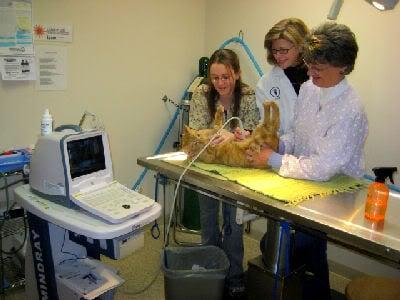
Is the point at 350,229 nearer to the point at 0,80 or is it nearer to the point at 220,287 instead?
the point at 220,287

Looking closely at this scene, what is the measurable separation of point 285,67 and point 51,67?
1.34 m

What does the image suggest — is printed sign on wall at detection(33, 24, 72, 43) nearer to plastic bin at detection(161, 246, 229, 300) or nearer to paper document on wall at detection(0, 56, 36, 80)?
paper document on wall at detection(0, 56, 36, 80)

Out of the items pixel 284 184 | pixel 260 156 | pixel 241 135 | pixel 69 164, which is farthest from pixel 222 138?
pixel 69 164

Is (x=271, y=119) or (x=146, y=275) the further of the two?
(x=146, y=275)

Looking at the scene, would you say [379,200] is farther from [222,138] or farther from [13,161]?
[13,161]

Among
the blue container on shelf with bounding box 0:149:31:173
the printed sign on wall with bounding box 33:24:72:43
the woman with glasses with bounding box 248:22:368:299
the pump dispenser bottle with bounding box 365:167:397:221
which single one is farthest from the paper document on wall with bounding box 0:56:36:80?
the pump dispenser bottle with bounding box 365:167:397:221

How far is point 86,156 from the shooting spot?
1.59 metres

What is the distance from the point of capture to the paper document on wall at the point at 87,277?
1.58 metres

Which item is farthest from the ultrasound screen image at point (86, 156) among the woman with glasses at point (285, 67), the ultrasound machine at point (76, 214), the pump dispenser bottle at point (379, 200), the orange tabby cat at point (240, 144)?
the pump dispenser bottle at point (379, 200)

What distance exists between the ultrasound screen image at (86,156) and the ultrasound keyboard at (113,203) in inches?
3.4

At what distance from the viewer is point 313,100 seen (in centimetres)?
160

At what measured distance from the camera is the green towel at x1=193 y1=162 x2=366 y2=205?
1384 mm

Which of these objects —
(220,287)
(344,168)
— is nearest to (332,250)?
(220,287)

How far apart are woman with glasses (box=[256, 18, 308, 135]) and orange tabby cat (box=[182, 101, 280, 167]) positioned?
0.70 ft
